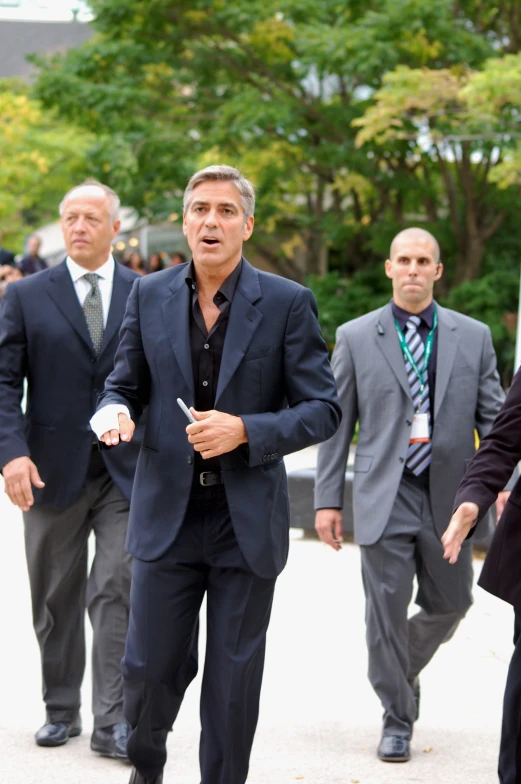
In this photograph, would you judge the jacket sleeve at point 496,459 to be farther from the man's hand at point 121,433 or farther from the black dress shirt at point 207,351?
the man's hand at point 121,433

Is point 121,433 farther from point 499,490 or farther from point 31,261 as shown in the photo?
point 31,261

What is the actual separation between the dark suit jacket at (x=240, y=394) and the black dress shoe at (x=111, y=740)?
4.07ft

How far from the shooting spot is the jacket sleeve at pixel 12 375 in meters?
4.78

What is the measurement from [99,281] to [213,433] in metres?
1.82

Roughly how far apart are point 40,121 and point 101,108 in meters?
18.9

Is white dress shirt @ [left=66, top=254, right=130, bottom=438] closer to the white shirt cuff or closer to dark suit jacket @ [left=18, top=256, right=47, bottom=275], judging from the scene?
the white shirt cuff

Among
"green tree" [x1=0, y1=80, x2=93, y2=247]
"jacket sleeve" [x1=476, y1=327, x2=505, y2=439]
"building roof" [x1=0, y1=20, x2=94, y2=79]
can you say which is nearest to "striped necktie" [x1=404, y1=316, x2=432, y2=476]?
"jacket sleeve" [x1=476, y1=327, x2=505, y2=439]

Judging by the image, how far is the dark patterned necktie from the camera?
511cm

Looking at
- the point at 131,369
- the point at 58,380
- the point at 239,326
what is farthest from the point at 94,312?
the point at 239,326

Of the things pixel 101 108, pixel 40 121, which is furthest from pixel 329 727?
pixel 40 121

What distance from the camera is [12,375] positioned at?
4.96m

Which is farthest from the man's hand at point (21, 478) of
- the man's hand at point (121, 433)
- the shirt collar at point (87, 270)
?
the man's hand at point (121, 433)

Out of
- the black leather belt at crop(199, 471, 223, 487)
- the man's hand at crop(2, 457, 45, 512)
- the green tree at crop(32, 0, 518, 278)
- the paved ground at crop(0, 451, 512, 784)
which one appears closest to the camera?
the black leather belt at crop(199, 471, 223, 487)

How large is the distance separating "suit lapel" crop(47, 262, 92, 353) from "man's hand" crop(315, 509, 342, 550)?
1259 mm
